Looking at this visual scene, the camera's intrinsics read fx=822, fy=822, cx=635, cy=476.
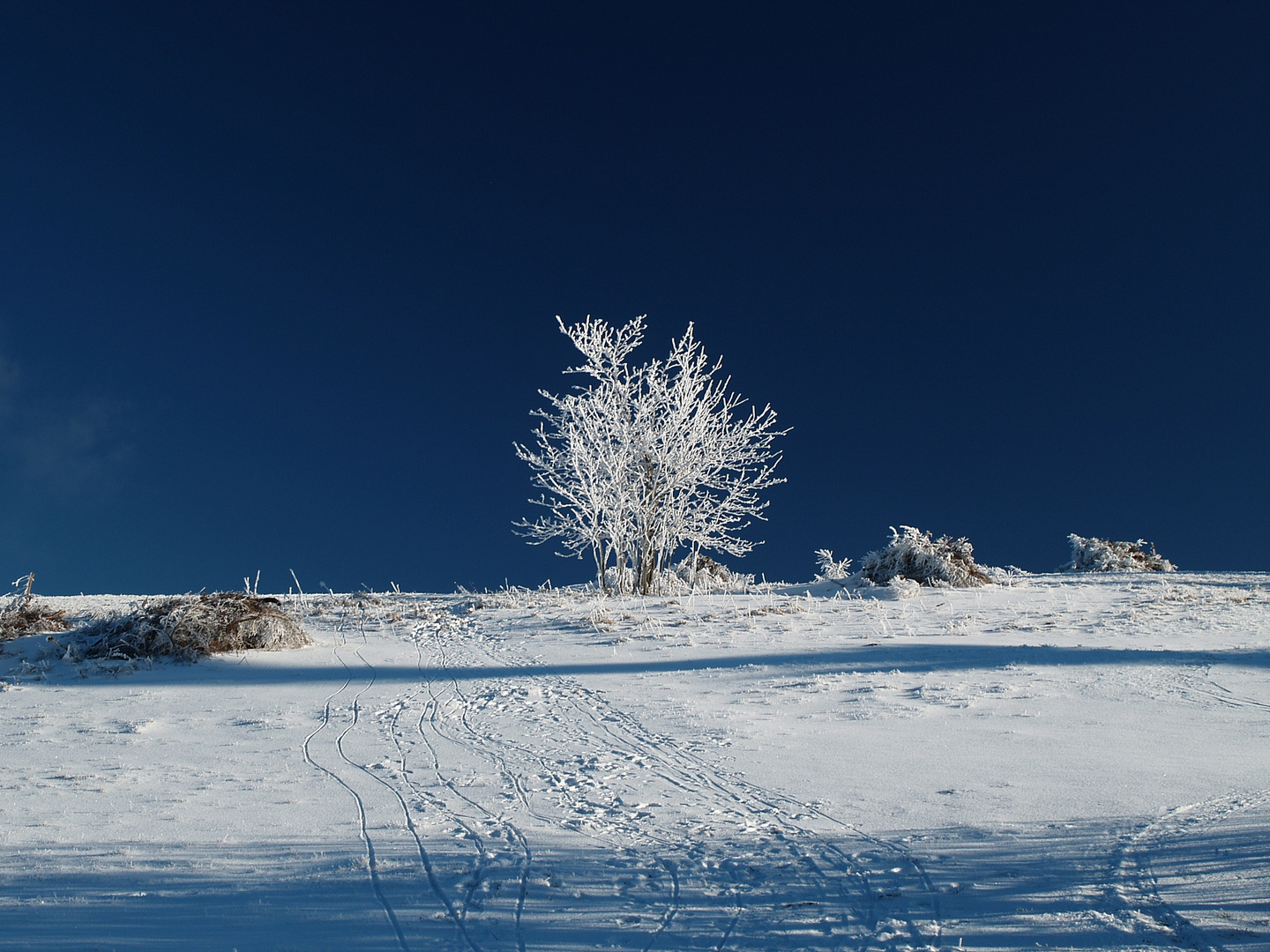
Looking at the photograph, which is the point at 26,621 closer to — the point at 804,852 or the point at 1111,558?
the point at 804,852

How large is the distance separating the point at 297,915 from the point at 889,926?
2.58 meters

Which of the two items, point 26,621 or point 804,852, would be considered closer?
point 804,852

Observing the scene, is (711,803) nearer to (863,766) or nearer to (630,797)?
(630,797)

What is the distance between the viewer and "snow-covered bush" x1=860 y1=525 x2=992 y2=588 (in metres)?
16.5

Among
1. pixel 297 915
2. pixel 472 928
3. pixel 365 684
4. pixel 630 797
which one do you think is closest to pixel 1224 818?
pixel 630 797

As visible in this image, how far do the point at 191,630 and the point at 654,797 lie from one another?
7.75m

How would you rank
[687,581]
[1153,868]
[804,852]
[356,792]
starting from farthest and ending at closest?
1. [687,581]
2. [356,792]
3. [804,852]
4. [1153,868]

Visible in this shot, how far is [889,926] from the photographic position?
342 centimetres

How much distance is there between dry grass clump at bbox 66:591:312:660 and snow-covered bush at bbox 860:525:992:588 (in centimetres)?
1124

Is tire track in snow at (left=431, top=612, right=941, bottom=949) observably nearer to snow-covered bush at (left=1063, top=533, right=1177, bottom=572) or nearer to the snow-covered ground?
the snow-covered ground

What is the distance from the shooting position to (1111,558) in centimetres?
2400

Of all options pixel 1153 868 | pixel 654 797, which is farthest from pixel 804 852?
pixel 1153 868

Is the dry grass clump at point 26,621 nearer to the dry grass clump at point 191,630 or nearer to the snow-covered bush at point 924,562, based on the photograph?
the dry grass clump at point 191,630

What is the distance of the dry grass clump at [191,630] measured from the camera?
10273 millimetres
